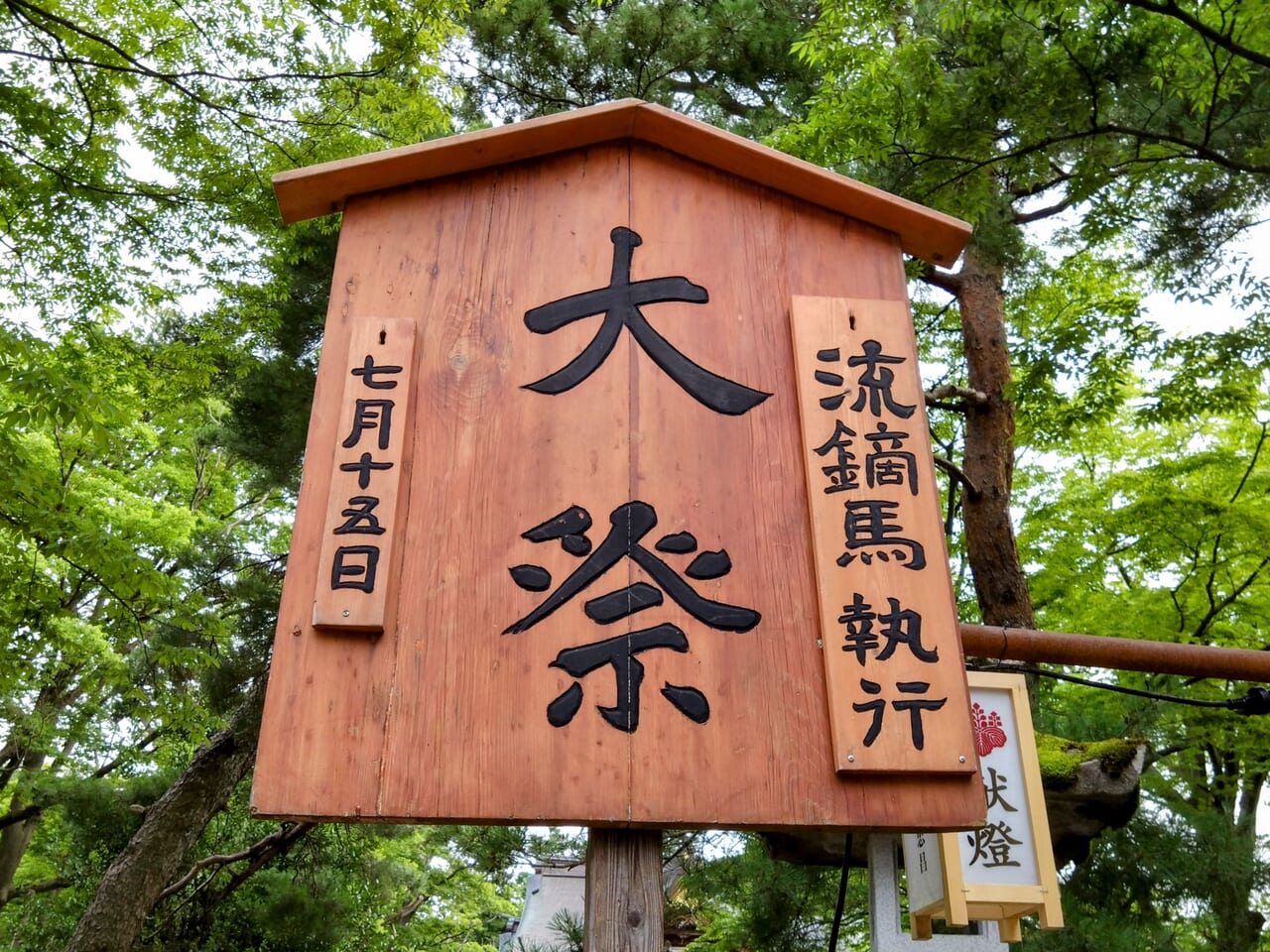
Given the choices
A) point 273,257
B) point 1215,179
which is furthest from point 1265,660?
point 273,257

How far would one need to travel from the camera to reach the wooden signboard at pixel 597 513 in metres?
2.08

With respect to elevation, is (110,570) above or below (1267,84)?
below

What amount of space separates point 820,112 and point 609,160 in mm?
3794

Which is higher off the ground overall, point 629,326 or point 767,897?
point 629,326

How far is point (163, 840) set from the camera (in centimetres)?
693

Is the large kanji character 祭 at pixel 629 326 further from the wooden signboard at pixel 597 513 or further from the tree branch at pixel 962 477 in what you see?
the tree branch at pixel 962 477

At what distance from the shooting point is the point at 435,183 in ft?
9.36

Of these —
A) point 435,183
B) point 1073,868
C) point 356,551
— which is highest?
point 435,183

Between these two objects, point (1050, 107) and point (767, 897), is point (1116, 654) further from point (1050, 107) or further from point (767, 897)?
point (767, 897)

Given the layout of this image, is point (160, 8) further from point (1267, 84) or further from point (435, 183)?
point (1267, 84)

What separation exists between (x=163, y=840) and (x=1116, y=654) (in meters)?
6.57

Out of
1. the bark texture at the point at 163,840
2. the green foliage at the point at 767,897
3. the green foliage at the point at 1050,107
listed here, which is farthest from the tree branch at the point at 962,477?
the bark texture at the point at 163,840

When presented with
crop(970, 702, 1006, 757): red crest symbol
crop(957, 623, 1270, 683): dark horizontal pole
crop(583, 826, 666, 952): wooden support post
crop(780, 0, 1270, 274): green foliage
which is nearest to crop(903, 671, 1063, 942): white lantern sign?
crop(970, 702, 1006, 757): red crest symbol

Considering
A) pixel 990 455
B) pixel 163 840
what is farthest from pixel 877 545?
pixel 163 840
